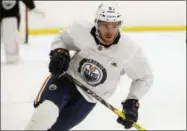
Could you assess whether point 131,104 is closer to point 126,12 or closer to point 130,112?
point 130,112

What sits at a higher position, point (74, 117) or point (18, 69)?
point (74, 117)

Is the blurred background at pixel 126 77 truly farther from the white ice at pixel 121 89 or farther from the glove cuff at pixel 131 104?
the glove cuff at pixel 131 104

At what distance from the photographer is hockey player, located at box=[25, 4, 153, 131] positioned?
217cm

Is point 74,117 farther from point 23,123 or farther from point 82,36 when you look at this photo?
point 23,123

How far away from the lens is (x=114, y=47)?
7.40ft

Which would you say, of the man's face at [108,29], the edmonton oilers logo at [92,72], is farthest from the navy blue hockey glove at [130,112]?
the man's face at [108,29]

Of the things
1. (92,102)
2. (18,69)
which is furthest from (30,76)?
(92,102)

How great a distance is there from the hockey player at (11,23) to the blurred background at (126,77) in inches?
4.8

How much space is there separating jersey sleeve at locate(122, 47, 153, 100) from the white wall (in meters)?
3.62

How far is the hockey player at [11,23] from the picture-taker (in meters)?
4.48

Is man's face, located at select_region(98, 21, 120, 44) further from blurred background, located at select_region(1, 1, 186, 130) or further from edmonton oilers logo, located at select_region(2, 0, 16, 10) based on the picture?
edmonton oilers logo, located at select_region(2, 0, 16, 10)

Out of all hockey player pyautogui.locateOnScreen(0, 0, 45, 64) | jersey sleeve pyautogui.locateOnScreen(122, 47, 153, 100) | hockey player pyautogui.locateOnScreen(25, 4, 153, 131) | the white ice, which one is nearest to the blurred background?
→ the white ice

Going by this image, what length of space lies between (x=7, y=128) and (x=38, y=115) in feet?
3.58

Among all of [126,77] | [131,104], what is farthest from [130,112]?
[126,77]
